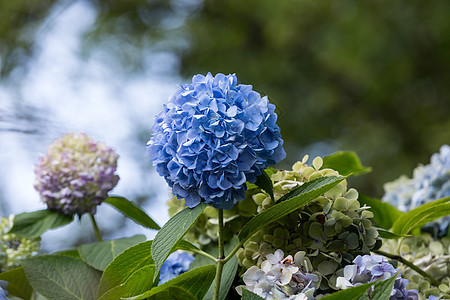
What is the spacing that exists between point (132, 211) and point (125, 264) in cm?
13

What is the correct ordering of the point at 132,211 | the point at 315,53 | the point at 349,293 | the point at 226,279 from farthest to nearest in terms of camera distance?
the point at 315,53
the point at 132,211
the point at 226,279
the point at 349,293

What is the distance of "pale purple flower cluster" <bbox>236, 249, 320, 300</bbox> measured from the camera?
341 mm

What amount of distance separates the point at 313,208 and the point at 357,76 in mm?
2546

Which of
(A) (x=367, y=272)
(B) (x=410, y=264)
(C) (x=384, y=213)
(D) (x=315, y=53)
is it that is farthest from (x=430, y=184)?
(D) (x=315, y=53)

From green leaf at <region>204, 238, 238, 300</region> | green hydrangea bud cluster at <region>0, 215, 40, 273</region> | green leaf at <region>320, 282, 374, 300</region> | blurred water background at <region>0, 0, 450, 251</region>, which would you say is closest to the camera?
green leaf at <region>320, 282, 374, 300</region>

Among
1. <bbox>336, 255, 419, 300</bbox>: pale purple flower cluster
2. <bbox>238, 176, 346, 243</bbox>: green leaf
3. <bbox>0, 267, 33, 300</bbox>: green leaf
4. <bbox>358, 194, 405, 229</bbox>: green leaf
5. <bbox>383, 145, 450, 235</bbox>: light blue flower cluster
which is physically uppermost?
<bbox>383, 145, 450, 235</bbox>: light blue flower cluster

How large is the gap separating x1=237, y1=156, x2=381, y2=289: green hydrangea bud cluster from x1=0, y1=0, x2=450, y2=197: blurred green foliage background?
2192 millimetres

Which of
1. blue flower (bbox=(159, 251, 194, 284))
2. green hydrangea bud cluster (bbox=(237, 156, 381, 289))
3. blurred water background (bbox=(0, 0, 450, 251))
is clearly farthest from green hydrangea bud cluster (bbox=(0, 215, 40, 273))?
blurred water background (bbox=(0, 0, 450, 251))

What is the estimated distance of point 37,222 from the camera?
0.55 metres

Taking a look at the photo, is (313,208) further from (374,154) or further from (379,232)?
(374,154)

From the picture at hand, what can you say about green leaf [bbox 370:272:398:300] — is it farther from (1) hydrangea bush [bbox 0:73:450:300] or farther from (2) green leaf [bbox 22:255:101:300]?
(2) green leaf [bbox 22:255:101:300]

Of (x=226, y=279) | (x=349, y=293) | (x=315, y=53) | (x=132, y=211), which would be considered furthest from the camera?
(x=315, y=53)

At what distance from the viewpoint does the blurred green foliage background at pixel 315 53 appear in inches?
106

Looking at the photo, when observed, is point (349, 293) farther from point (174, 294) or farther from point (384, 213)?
point (384, 213)
